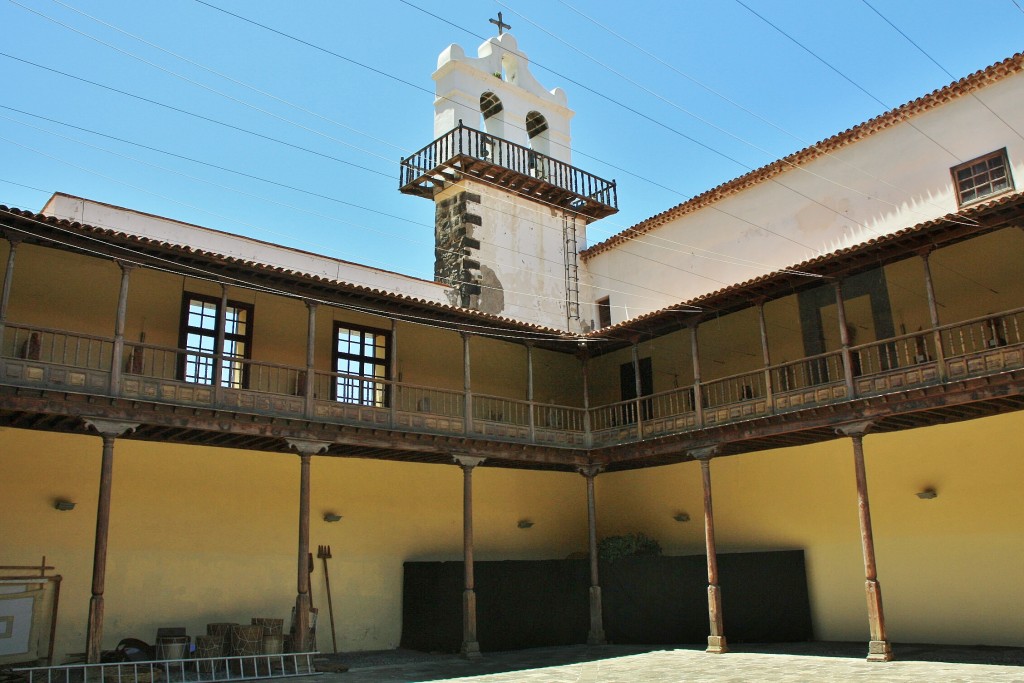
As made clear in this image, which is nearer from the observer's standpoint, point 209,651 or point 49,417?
point 49,417

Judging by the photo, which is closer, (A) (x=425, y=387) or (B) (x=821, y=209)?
(A) (x=425, y=387)

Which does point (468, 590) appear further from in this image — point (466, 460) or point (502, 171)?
point (502, 171)

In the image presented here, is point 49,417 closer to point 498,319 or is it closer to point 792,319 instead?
point 498,319

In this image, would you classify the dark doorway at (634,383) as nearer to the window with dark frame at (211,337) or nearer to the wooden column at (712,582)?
the wooden column at (712,582)

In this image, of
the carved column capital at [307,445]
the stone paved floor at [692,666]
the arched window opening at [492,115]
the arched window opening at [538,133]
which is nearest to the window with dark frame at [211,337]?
the carved column capital at [307,445]

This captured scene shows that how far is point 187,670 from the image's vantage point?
13609 millimetres

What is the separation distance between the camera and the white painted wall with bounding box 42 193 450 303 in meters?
16.5

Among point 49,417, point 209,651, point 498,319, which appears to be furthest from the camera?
point 498,319

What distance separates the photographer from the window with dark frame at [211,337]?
1555 centimetres

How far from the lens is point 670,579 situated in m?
18.2

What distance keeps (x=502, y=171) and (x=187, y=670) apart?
14338 millimetres

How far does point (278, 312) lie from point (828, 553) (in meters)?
11.5

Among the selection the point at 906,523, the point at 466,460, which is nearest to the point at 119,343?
the point at 466,460

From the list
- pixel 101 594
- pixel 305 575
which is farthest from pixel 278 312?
pixel 101 594
